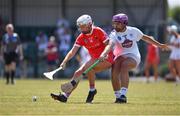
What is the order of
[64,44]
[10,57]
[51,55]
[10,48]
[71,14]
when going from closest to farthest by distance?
[10,48] < [10,57] < [51,55] < [64,44] < [71,14]

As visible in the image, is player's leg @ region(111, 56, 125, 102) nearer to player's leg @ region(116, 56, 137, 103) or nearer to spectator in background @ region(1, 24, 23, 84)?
player's leg @ region(116, 56, 137, 103)

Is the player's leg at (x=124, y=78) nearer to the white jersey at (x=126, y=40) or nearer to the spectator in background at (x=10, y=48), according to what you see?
the white jersey at (x=126, y=40)

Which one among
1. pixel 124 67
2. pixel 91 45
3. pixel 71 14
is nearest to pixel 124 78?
pixel 124 67

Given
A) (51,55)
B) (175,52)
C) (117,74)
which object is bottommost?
(51,55)

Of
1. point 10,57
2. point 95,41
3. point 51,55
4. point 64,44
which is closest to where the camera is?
point 95,41

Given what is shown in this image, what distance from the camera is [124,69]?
16109 mm

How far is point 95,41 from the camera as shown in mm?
16234

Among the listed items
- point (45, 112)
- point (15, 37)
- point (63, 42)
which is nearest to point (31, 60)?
point (63, 42)

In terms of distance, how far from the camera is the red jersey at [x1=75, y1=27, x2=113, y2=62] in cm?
1622

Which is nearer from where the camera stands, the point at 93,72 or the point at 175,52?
the point at 93,72

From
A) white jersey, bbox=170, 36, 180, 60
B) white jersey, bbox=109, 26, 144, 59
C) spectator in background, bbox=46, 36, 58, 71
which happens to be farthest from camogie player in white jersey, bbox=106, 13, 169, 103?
spectator in background, bbox=46, 36, 58, 71

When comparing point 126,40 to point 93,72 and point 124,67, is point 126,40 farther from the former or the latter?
point 93,72

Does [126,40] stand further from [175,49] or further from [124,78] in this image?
[175,49]

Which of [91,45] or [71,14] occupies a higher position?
[91,45]
